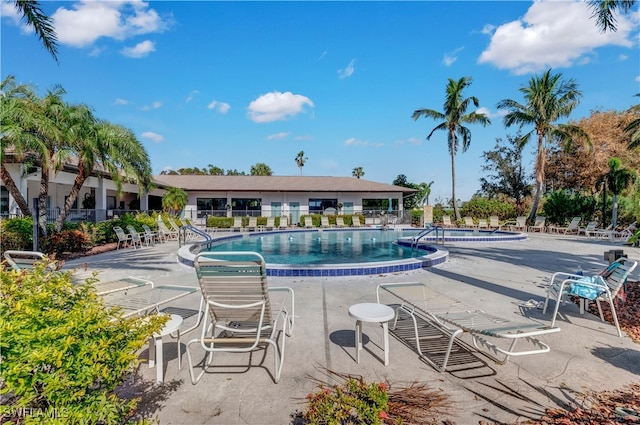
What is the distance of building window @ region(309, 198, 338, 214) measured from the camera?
3190cm

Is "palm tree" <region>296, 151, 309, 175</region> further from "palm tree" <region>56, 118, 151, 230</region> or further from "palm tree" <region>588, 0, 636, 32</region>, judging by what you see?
"palm tree" <region>588, 0, 636, 32</region>

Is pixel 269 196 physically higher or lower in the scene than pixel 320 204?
higher

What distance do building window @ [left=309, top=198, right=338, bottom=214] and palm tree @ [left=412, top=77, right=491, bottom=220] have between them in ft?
35.6

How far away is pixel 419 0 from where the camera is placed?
10375mm

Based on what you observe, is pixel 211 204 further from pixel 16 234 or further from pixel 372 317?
pixel 372 317

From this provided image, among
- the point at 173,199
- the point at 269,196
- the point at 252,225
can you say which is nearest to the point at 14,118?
the point at 173,199

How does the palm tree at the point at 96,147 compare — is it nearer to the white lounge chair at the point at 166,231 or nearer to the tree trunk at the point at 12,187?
the tree trunk at the point at 12,187

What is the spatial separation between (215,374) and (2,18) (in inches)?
337

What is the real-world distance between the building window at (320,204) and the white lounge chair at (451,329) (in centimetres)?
2701

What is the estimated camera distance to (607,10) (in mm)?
7641

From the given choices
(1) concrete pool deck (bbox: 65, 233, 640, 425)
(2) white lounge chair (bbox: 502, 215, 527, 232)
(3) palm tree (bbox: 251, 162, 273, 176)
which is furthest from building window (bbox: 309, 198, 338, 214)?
(3) palm tree (bbox: 251, 162, 273, 176)

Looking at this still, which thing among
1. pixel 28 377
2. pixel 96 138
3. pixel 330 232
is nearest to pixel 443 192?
pixel 330 232

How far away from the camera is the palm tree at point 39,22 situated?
21.4 feet

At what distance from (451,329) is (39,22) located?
9380 millimetres
